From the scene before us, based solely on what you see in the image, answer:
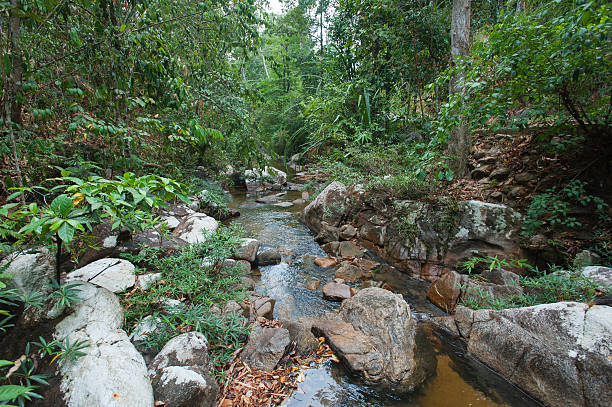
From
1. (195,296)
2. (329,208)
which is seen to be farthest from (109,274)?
(329,208)

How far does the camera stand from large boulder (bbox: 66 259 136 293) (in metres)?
2.40

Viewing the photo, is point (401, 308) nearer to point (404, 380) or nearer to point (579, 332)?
point (404, 380)

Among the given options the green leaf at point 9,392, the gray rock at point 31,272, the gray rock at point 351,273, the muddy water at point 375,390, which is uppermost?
the gray rock at point 31,272

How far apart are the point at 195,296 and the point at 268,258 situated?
7.71ft

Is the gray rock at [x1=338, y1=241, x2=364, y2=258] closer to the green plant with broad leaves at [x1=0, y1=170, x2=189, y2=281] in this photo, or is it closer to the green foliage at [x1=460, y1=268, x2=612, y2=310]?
the green foliage at [x1=460, y1=268, x2=612, y2=310]

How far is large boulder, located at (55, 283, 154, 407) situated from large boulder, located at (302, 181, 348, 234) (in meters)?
4.78

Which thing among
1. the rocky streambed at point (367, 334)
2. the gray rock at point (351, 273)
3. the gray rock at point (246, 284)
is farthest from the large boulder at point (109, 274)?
the gray rock at point (351, 273)

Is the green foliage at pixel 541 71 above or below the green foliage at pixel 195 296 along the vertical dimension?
above

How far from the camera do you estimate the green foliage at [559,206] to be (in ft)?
11.1

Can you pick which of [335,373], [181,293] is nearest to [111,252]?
[181,293]

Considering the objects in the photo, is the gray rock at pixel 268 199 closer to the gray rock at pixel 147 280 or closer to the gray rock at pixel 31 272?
the gray rock at pixel 147 280

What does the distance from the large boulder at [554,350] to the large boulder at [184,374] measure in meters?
2.56

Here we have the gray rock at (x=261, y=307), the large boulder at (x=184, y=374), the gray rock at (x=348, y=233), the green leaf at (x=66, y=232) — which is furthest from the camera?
the gray rock at (x=348, y=233)

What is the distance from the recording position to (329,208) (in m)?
6.39
